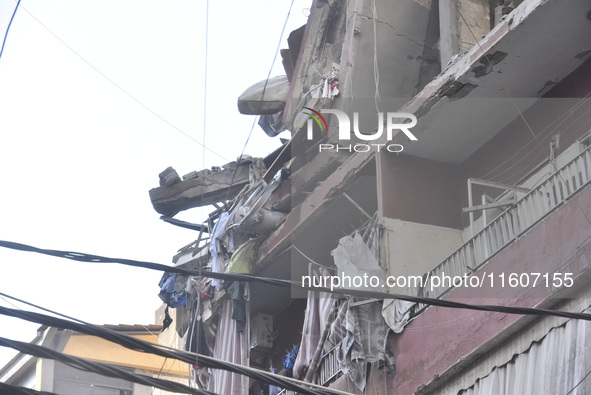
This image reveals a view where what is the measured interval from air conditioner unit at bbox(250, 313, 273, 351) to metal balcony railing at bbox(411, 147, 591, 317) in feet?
22.0

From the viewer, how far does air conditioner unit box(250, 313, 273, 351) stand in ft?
66.3

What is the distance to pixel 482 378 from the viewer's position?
12.6 m

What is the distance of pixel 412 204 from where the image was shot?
51.5 feet

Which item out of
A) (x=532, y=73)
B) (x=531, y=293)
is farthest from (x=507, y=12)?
(x=531, y=293)

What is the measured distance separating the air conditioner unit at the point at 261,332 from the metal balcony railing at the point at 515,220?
6719 millimetres

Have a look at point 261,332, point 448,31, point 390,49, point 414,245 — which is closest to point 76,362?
point 414,245

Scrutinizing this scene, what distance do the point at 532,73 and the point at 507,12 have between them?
96 centimetres

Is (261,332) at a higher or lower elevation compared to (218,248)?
lower

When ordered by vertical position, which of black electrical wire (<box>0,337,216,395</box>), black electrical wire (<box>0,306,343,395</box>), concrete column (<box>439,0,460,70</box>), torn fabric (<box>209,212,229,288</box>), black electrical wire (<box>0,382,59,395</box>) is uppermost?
concrete column (<box>439,0,460,70</box>)

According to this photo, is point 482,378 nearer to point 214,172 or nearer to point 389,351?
point 389,351

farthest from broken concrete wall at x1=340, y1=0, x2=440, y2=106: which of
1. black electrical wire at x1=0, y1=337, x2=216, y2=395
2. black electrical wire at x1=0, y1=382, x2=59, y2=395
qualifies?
black electrical wire at x1=0, y1=382, x2=59, y2=395

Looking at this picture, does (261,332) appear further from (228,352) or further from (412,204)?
(412,204)

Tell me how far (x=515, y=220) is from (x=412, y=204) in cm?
303

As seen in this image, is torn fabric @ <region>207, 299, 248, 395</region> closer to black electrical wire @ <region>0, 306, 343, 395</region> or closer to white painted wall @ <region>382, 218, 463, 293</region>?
white painted wall @ <region>382, 218, 463, 293</region>
